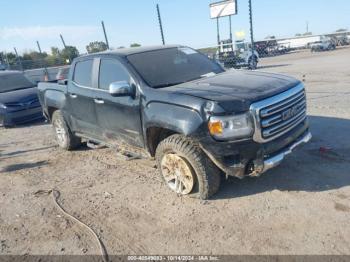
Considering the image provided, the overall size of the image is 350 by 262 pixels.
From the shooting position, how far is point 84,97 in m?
5.89

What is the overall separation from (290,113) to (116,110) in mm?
2406

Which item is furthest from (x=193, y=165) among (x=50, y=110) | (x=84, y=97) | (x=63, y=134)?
(x=50, y=110)

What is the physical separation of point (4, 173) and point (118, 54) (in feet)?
10.4

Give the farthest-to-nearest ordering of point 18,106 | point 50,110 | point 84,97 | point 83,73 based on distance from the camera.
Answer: point 18,106
point 50,110
point 83,73
point 84,97

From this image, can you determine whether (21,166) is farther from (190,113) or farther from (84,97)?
(190,113)

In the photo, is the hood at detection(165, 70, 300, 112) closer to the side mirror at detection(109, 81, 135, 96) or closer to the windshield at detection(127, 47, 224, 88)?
the windshield at detection(127, 47, 224, 88)

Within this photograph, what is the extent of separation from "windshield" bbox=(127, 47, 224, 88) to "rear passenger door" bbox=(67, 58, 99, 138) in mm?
952

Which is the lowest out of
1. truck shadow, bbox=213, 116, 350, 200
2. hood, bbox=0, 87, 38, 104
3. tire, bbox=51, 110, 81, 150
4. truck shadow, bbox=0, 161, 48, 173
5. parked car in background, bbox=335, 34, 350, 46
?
parked car in background, bbox=335, 34, 350, 46

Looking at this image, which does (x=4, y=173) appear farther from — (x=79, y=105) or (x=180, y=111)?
(x=180, y=111)

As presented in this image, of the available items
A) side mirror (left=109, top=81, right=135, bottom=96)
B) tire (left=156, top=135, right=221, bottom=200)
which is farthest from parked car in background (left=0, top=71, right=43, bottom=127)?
tire (left=156, top=135, right=221, bottom=200)

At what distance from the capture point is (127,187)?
5.13 metres

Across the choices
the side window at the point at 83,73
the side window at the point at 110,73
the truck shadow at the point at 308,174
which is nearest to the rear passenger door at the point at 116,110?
the side window at the point at 110,73

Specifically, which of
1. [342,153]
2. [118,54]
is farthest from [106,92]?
[342,153]

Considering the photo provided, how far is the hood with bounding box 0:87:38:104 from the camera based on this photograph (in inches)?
402
